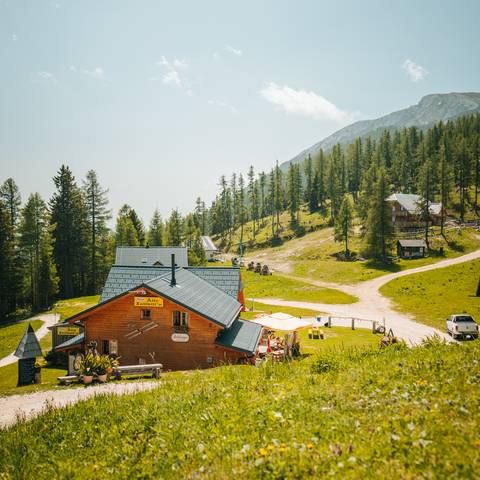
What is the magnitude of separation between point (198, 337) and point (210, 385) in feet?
41.5

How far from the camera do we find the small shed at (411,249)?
65812mm

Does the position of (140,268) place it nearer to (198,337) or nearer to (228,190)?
(198,337)

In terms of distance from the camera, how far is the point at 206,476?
5.43 meters

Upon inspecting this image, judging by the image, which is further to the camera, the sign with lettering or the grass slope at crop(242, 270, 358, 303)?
the grass slope at crop(242, 270, 358, 303)

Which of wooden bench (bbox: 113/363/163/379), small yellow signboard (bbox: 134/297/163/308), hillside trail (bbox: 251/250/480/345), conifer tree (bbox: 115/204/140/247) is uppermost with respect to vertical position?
conifer tree (bbox: 115/204/140/247)

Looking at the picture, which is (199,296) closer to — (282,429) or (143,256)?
(282,429)

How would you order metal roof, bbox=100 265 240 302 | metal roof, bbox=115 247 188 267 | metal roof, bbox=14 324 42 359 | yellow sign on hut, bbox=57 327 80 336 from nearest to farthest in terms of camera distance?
metal roof, bbox=14 324 42 359 → yellow sign on hut, bbox=57 327 80 336 → metal roof, bbox=100 265 240 302 → metal roof, bbox=115 247 188 267

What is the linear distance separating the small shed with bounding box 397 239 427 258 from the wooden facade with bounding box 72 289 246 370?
5606cm

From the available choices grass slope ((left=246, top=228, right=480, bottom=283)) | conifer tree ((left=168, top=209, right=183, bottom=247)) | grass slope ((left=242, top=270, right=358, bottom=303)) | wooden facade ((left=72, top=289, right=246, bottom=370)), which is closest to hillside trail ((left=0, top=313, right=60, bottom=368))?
wooden facade ((left=72, top=289, right=246, bottom=370))

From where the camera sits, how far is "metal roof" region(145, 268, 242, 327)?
22.3 meters

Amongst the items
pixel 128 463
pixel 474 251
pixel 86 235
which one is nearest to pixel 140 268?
pixel 128 463

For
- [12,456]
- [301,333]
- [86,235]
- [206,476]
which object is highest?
[86,235]

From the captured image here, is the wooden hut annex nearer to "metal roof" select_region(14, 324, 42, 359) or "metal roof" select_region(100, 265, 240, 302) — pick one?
"metal roof" select_region(14, 324, 42, 359)

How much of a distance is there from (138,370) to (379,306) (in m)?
35.7
